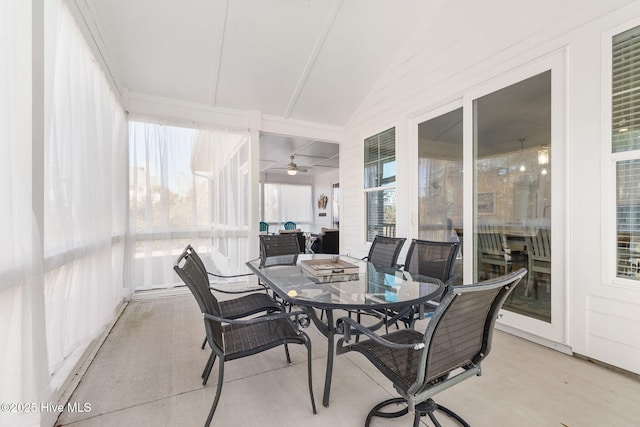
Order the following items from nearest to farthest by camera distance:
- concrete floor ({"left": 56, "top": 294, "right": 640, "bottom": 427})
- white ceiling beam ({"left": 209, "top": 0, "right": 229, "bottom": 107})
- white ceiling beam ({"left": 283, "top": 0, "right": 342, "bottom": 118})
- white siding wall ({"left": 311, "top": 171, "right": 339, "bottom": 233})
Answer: concrete floor ({"left": 56, "top": 294, "right": 640, "bottom": 427})
white ceiling beam ({"left": 209, "top": 0, "right": 229, "bottom": 107})
white ceiling beam ({"left": 283, "top": 0, "right": 342, "bottom": 118})
white siding wall ({"left": 311, "top": 171, "right": 339, "bottom": 233})

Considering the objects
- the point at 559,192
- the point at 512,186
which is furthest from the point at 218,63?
the point at 559,192

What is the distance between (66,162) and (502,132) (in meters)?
3.70

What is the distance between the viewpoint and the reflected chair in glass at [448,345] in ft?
3.44

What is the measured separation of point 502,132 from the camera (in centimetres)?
278

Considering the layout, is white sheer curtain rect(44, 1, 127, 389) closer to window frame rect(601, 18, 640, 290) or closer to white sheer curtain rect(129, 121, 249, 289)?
white sheer curtain rect(129, 121, 249, 289)

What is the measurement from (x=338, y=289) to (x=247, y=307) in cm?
88

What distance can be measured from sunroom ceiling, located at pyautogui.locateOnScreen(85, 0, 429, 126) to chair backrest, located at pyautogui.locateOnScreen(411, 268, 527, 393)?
3.28 meters

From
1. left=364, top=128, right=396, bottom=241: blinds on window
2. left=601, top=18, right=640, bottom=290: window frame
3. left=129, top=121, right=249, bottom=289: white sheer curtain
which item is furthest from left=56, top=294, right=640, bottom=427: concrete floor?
left=364, top=128, right=396, bottom=241: blinds on window

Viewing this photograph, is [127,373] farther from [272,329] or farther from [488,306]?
[488,306]

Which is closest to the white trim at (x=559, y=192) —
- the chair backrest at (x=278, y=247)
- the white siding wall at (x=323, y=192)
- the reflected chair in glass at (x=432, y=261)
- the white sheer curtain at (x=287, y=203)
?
the reflected chair in glass at (x=432, y=261)

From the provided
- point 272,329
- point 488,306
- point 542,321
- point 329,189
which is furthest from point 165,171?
point 329,189

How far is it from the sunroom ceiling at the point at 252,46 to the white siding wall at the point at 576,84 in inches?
30.6

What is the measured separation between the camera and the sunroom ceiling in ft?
9.53

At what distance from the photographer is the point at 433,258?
2428 millimetres
